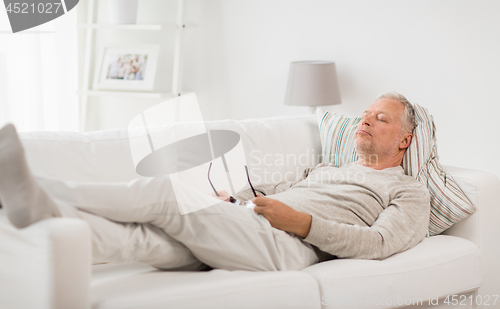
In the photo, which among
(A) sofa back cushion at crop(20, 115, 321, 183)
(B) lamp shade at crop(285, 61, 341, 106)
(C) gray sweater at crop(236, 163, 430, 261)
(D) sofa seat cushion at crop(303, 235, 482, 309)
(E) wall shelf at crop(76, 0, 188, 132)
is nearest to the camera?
(D) sofa seat cushion at crop(303, 235, 482, 309)

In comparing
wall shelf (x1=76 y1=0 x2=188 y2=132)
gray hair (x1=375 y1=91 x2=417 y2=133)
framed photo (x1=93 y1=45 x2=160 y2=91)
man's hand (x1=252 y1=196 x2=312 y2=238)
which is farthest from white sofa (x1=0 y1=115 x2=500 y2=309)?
framed photo (x1=93 y1=45 x2=160 y2=91)

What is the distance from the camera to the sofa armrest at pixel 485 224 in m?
1.80

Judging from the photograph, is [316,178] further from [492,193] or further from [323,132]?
[492,193]

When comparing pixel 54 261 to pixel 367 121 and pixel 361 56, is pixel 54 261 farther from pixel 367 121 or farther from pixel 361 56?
pixel 361 56

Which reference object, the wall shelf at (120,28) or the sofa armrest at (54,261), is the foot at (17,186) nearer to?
the sofa armrest at (54,261)

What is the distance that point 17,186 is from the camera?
1.12 metres

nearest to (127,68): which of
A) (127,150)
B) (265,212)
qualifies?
(127,150)

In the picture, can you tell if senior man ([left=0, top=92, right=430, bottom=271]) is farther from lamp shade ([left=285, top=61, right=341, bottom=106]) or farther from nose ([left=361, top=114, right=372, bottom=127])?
lamp shade ([left=285, top=61, right=341, bottom=106])

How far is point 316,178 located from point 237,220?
59cm

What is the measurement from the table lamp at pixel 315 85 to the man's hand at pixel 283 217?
4.95 feet

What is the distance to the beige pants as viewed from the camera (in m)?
1.29

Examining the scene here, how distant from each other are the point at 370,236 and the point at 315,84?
158 centimetres

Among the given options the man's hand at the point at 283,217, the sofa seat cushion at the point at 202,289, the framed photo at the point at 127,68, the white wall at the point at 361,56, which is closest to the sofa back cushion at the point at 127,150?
the sofa seat cushion at the point at 202,289

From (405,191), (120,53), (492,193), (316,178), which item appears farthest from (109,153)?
(120,53)
